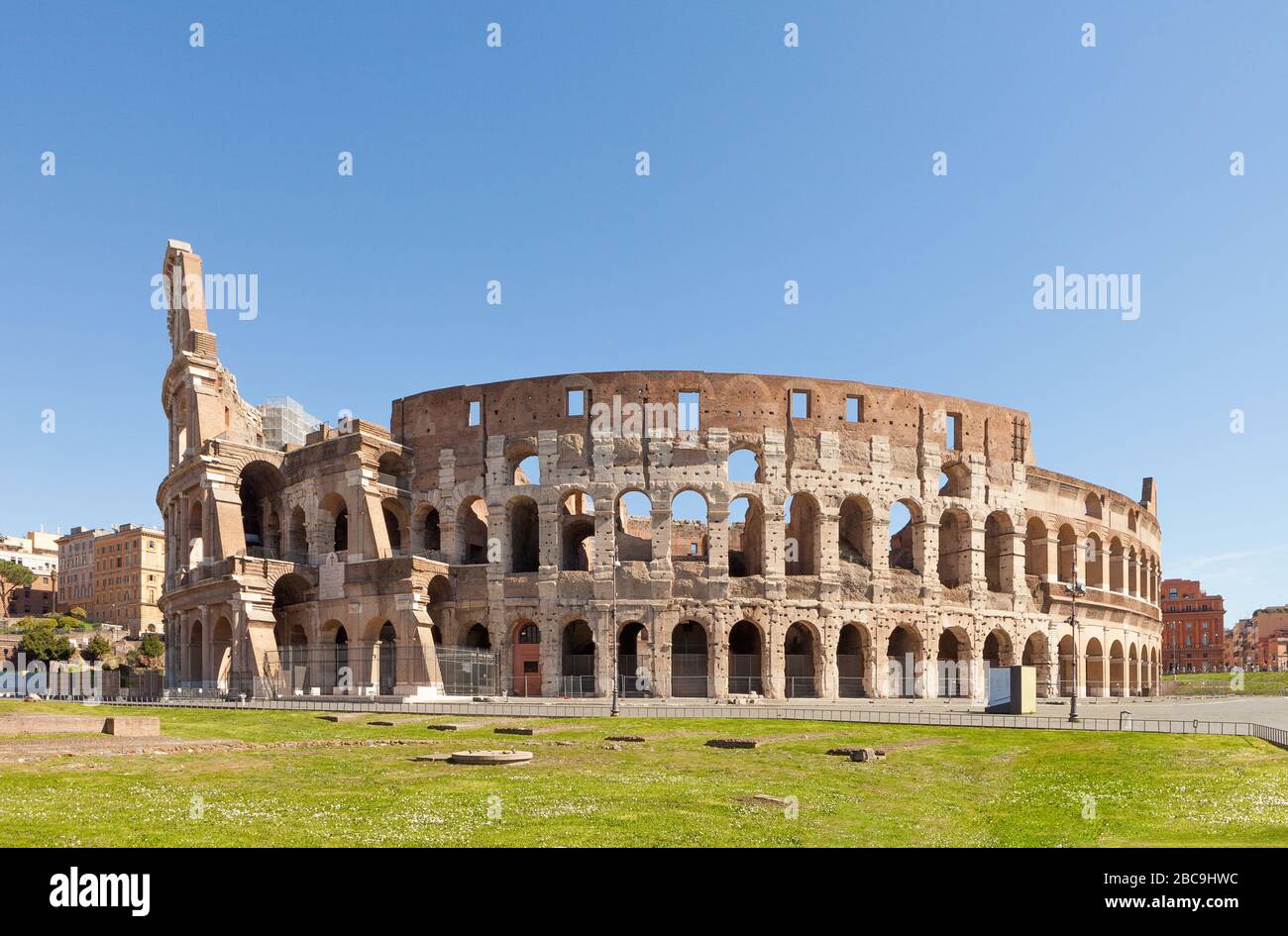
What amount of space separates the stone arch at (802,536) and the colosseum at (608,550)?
0.17 metres

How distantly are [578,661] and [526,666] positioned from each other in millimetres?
2630

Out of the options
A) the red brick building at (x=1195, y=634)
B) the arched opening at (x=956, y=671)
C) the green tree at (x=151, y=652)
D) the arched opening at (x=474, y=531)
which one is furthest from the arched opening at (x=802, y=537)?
the red brick building at (x=1195, y=634)

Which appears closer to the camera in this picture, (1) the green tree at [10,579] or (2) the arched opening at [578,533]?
(2) the arched opening at [578,533]

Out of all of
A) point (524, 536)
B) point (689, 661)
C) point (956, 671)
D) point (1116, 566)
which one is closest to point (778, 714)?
point (689, 661)

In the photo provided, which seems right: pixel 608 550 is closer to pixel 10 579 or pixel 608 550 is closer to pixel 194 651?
pixel 194 651

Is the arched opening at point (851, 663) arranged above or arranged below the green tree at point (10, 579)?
below

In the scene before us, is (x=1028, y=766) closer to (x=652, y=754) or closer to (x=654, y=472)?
(x=652, y=754)

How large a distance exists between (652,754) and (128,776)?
34.0ft

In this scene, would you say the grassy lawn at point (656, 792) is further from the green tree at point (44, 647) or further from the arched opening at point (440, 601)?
the green tree at point (44, 647)

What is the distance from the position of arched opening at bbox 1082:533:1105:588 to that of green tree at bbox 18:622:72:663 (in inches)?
3016

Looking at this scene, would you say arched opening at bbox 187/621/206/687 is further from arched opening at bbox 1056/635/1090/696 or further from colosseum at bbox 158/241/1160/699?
arched opening at bbox 1056/635/1090/696

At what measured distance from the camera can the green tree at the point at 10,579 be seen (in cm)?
13238

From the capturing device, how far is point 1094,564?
64.0 metres

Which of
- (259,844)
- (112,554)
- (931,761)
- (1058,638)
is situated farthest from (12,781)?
(112,554)
